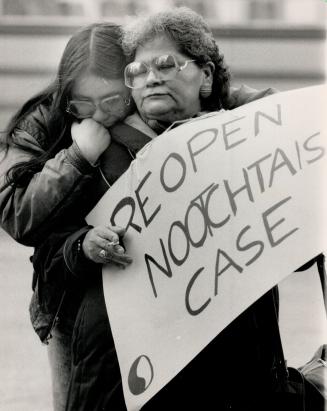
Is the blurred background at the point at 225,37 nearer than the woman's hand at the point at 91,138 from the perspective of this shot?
No

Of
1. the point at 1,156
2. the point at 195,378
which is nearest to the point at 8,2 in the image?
the point at 1,156

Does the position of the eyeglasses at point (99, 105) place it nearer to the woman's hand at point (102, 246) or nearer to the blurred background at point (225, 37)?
the blurred background at point (225, 37)

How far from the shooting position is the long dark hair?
233cm

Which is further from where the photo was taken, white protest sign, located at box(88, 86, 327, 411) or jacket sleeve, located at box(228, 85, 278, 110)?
jacket sleeve, located at box(228, 85, 278, 110)

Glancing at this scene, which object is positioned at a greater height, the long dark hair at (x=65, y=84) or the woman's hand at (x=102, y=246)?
the long dark hair at (x=65, y=84)

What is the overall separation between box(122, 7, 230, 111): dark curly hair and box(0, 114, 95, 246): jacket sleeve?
290 mm

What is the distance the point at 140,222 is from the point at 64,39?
567 mm

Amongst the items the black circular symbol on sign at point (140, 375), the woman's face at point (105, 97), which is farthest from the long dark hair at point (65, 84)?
the black circular symbol on sign at point (140, 375)

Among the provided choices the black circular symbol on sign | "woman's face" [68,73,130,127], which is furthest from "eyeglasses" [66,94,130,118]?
the black circular symbol on sign

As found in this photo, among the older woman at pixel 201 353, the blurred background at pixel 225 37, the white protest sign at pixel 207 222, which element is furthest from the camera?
the blurred background at pixel 225 37

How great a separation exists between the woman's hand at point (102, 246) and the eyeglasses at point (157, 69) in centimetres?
35

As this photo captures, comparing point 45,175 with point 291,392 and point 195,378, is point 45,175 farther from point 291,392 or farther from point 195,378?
point 291,392

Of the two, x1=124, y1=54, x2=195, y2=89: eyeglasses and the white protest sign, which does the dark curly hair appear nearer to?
x1=124, y1=54, x2=195, y2=89: eyeglasses

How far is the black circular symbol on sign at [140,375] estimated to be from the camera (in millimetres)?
2256
